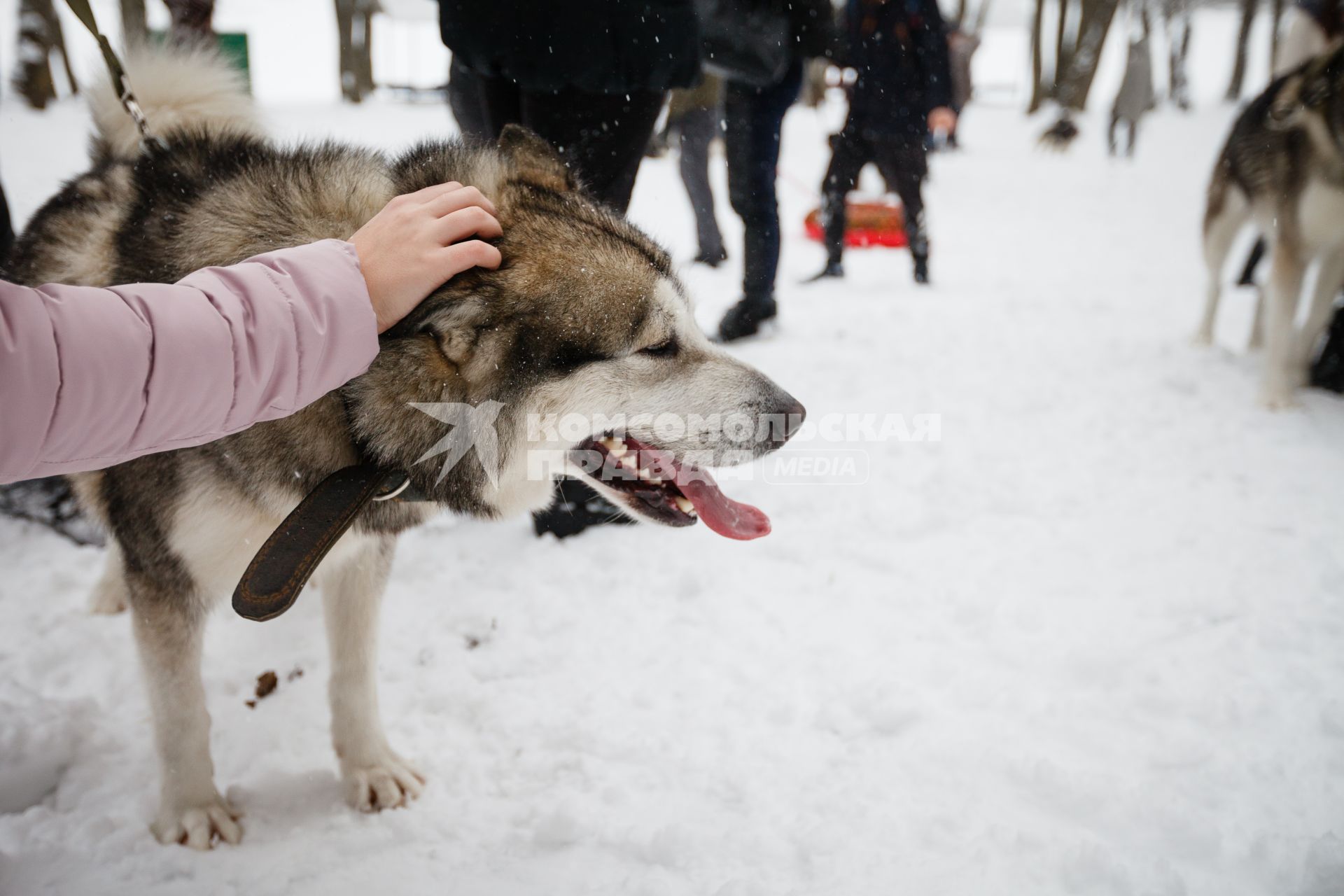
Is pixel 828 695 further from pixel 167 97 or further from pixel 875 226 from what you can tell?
pixel 875 226

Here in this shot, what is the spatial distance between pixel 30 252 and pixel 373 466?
1.22m

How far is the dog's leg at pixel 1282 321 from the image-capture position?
3.57m

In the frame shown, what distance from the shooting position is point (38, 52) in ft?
27.7

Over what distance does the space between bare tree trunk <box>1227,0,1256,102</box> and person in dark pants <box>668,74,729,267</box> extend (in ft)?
72.4

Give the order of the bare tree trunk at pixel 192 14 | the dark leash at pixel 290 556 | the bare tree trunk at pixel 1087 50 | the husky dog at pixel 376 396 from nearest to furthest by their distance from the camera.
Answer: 1. the dark leash at pixel 290 556
2. the husky dog at pixel 376 396
3. the bare tree trunk at pixel 192 14
4. the bare tree trunk at pixel 1087 50

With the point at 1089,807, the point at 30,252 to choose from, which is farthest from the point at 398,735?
the point at 1089,807

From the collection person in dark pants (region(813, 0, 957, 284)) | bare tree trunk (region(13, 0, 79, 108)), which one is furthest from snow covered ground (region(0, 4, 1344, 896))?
bare tree trunk (region(13, 0, 79, 108))

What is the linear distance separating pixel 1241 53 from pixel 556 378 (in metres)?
27.5

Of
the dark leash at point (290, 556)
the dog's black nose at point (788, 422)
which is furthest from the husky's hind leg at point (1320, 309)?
the dark leash at point (290, 556)

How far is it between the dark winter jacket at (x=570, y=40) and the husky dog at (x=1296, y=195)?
3.11 m

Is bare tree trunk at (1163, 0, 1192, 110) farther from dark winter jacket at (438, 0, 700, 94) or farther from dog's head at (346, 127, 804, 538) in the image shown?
dog's head at (346, 127, 804, 538)

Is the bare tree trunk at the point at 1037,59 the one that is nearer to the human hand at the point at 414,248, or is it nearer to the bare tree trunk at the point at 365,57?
the bare tree trunk at the point at 365,57

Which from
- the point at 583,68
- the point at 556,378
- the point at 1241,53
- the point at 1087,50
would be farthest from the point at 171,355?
the point at 1241,53

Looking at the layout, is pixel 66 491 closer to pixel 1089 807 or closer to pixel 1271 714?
pixel 1089 807
